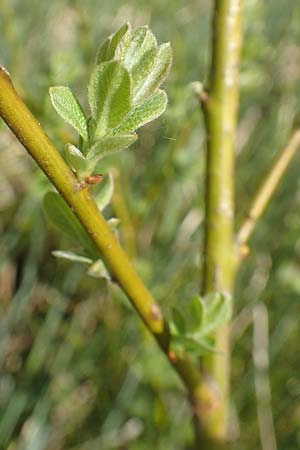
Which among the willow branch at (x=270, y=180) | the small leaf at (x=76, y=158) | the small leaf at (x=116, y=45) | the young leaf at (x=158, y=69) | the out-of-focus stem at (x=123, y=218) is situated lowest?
the out-of-focus stem at (x=123, y=218)

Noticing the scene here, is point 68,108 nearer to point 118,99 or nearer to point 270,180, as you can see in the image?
point 118,99

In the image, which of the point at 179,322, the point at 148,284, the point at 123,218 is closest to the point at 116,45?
the point at 179,322

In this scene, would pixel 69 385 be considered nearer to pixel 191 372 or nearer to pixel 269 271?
pixel 269 271

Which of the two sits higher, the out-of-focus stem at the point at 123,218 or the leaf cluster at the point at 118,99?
the leaf cluster at the point at 118,99

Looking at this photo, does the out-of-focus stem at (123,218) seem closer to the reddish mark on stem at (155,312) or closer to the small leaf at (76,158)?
the reddish mark on stem at (155,312)

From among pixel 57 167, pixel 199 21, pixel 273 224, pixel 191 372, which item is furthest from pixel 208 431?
pixel 199 21

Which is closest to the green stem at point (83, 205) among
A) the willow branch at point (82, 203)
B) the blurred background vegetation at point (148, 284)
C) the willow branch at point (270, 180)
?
the willow branch at point (82, 203)

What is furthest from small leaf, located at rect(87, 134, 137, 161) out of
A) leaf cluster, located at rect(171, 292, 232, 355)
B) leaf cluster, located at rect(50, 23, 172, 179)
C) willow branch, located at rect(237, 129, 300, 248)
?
willow branch, located at rect(237, 129, 300, 248)
